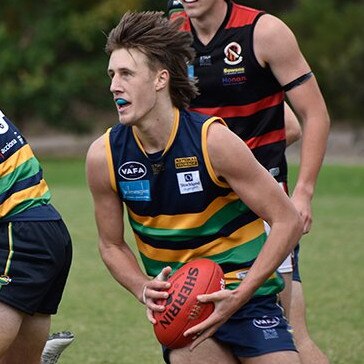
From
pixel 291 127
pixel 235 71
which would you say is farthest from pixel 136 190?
pixel 291 127

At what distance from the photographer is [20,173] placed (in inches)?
213

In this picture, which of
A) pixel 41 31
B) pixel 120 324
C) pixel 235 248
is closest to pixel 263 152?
pixel 235 248

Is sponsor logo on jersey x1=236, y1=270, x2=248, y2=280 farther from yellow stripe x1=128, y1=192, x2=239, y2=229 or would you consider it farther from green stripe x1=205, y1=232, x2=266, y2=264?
yellow stripe x1=128, y1=192, x2=239, y2=229

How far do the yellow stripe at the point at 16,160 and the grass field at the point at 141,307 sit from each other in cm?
270

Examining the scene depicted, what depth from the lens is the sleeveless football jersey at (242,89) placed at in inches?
241

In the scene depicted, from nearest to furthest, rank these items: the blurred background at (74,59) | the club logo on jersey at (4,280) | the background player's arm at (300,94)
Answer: the club logo on jersey at (4,280) < the background player's arm at (300,94) < the blurred background at (74,59)

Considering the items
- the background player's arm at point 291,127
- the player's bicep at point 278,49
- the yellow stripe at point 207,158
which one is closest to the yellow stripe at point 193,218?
the yellow stripe at point 207,158

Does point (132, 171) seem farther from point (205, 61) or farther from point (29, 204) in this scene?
point (205, 61)

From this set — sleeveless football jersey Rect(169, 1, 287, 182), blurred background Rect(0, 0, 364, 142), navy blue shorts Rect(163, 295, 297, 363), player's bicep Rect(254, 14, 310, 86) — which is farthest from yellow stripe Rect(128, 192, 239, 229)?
blurred background Rect(0, 0, 364, 142)

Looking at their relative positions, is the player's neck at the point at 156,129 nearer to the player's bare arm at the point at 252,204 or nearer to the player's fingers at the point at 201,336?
the player's bare arm at the point at 252,204

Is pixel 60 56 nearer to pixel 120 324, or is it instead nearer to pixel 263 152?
pixel 120 324

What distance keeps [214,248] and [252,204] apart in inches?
13.3

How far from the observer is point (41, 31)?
33.8 m

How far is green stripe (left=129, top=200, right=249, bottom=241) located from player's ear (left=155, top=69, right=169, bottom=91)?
567 millimetres
